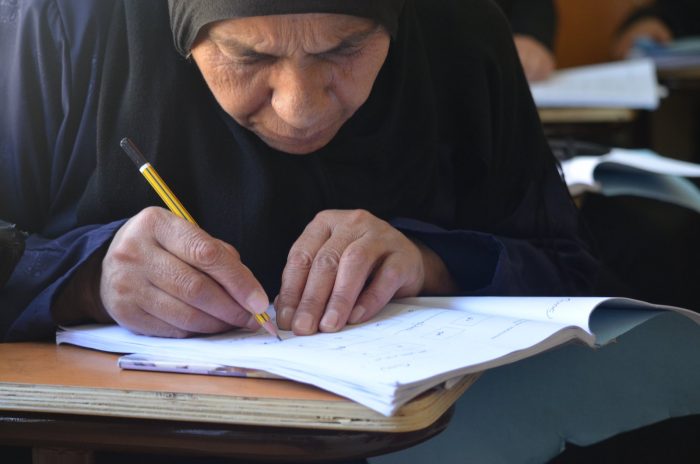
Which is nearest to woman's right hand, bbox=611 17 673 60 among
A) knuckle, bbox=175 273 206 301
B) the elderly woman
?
the elderly woman

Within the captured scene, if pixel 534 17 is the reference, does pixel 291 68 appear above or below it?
above

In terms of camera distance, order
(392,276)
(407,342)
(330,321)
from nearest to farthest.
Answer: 1. (407,342)
2. (330,321)
3. (392,276)

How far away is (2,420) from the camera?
943mm

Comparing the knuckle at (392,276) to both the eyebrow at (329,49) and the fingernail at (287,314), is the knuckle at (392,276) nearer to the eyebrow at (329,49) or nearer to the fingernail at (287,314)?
the fingernail at (287,314)

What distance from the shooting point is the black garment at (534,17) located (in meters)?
3.76

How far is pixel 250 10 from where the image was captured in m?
1.13

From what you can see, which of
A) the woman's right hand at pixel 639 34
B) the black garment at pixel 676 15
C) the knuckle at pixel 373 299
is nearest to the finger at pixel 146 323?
the knuckle at pixel 373 299

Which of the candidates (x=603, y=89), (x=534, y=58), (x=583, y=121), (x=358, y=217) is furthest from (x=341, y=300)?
(x=534, y=58)

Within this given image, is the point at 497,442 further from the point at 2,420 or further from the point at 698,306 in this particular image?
the point at 698,306

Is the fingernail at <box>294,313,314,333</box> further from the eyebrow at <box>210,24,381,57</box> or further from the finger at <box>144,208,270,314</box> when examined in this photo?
the eyebrow at <box>210,24,381,57</box>

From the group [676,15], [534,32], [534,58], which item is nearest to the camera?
[534,58]

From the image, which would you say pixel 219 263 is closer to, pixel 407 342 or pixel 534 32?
pixel 407 342

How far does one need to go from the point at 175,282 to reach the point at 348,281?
20 centimetres

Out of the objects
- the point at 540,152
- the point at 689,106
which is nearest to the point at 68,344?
the point at 540,152
